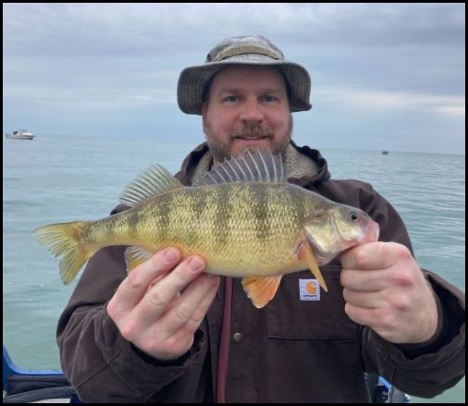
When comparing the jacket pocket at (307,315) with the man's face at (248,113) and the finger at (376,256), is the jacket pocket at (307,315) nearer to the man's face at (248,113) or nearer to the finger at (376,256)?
the finger at (376,256)

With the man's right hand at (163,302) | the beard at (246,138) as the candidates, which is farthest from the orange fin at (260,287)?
the beard at (246,138)

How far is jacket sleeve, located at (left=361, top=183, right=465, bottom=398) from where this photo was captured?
2016 millimetres

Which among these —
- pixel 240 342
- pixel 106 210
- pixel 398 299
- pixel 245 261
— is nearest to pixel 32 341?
pixel 240 342

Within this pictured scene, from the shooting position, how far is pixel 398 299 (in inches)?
68.9

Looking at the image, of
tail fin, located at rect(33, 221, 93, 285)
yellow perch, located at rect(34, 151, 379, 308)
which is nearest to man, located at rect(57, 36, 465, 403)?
yellow perch, located at rect(34, 151, 379, 308)

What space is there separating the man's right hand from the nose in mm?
1296

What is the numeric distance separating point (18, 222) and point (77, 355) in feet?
41.2

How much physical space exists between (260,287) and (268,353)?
562 millimetres

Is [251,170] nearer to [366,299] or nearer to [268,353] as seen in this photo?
[366,299]

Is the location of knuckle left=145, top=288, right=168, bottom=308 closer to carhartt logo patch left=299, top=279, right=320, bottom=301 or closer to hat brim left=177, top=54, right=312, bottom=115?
carhartt logo patch left=299, top=279, right=320, bottom=301

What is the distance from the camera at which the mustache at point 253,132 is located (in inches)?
118

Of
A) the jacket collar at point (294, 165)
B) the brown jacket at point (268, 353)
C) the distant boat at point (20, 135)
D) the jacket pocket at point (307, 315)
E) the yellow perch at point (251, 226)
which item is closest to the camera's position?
the yellow perch at point (251, 226)

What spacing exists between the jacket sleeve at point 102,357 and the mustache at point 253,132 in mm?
1154

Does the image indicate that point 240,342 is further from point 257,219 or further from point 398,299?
point 398,299
